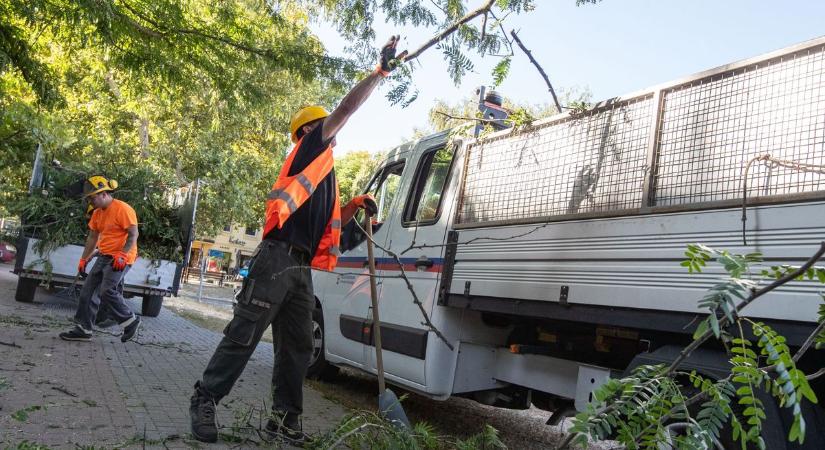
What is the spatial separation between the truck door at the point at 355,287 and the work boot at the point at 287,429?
1.51 metres

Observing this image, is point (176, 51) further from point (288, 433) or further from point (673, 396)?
point (673, 396)

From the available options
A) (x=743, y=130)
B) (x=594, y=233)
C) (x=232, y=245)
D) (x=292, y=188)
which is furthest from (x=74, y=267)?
(x=232, y=245)

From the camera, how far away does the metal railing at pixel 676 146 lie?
2.82m

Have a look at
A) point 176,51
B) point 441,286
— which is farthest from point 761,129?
point 176,51

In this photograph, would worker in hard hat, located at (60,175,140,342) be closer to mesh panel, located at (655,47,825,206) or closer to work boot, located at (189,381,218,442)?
work boot, located at (189,381,218,442)

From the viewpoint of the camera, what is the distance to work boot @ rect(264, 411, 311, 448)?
359 centimetres

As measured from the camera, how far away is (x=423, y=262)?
4.92 m

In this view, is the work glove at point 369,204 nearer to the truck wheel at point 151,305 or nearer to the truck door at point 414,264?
the truck door at point 414,264

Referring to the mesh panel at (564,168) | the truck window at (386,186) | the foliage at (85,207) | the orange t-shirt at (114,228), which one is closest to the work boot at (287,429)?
the mesh panel at (564,168)

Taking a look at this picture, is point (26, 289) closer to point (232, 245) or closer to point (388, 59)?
point (388, 59)

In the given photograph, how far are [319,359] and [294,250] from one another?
2.68 metres

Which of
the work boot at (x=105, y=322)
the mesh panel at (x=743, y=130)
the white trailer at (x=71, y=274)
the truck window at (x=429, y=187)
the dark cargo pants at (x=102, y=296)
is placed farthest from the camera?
the white trailer at (x=71, y=274)

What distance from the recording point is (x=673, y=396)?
1849 millimetres

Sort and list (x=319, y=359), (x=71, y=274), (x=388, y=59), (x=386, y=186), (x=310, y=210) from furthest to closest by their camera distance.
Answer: (x=71, y=274)
(x=319, y=359)
(x=386, y=186)
(x=310, y=210)
(x=388, y=59)
